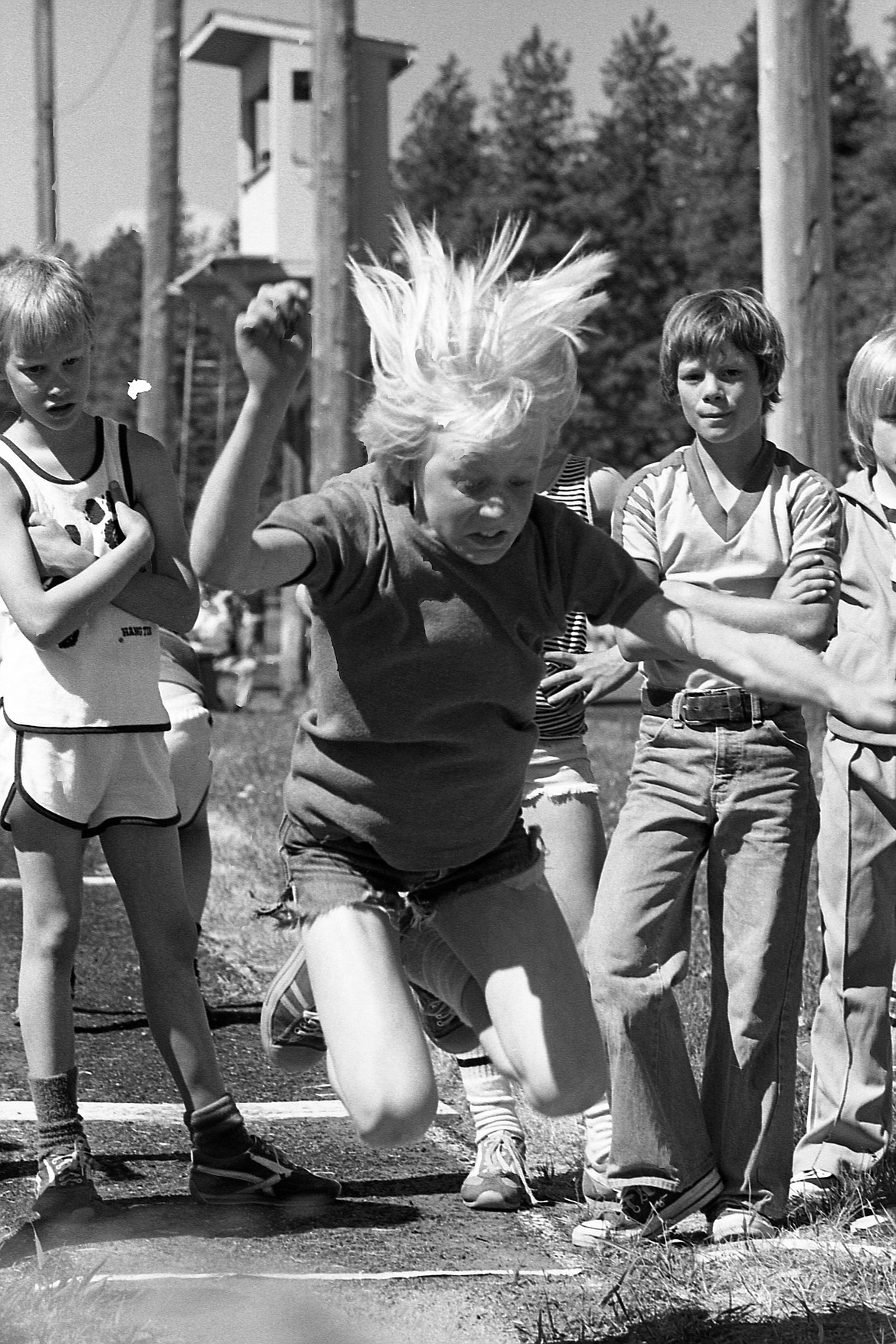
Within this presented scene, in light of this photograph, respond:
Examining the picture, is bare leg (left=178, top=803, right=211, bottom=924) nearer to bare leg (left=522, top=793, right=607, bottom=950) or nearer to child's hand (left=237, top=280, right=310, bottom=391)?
bare leg (left=522, top=793, right=607, bottom=950)

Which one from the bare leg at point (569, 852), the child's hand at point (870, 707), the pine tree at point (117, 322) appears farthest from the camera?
the pine tree at point (117, 322)

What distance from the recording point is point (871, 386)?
432 centimetres

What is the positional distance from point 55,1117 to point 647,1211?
4.42 ft

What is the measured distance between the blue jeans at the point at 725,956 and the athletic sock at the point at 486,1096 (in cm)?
39

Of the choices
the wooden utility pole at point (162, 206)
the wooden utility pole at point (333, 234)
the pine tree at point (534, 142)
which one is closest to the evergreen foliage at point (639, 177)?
the pine tree at point (534, 142)

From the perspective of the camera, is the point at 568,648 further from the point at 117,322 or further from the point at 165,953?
the point at 117,322

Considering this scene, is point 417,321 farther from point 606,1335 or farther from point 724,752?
point 606,1335

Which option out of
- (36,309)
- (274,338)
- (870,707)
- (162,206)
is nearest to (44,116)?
(162,206)

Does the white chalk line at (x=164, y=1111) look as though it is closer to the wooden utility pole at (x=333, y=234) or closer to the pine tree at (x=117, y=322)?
the wooden utility pole at (x=333, y=234)

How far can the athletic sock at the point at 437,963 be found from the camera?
3637 mm

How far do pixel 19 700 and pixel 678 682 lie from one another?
1.49 metres

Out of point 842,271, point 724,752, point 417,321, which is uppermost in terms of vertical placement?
point 842,271

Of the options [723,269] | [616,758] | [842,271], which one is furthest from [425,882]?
[723,269]

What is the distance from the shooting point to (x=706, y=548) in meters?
4.05
